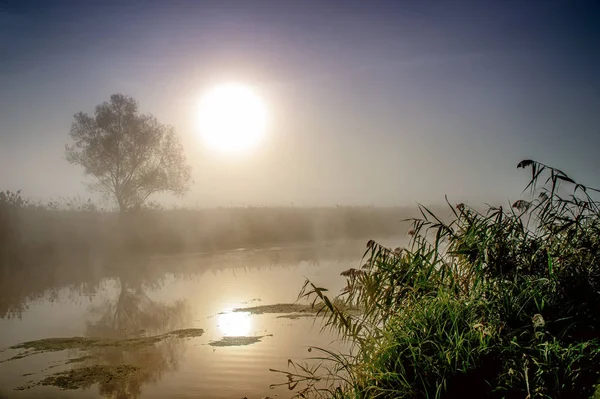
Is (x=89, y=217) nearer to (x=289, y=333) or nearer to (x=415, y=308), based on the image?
(x=289, y=333)

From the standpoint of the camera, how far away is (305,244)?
35.0 m

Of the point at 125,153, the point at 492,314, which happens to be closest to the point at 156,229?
the point at 125,153

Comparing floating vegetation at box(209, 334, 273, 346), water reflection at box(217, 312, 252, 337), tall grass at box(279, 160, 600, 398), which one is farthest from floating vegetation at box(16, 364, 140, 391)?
tall grass at box(279, 160, 600, 398)

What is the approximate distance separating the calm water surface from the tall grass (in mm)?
2299

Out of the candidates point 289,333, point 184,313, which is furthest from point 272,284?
point 289,333

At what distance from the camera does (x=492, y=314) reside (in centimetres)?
614

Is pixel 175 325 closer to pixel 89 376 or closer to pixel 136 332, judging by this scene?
pixel 136 332

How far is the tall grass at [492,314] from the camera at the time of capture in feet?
18.2

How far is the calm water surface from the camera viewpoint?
877 cm

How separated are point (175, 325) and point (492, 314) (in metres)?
9.34

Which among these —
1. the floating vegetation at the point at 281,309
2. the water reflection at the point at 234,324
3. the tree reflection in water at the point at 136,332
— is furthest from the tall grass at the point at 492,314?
the floating vegetation at the point at 281,309

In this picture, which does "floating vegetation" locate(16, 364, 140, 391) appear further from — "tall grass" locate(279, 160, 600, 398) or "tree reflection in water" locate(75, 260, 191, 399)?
"tall grass" locate(279, 160, 600, 398)

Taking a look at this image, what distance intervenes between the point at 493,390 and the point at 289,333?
696 cm

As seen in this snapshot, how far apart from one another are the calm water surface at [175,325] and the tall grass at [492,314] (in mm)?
2299
